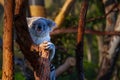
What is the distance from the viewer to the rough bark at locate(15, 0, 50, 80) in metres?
2.57

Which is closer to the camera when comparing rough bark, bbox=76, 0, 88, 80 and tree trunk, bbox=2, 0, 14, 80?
tree trunk, bbox=2, 0, 14, 80

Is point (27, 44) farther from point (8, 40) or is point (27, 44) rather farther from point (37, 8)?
point (37, 8)

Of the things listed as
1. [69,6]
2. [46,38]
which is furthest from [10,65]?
[69,6]

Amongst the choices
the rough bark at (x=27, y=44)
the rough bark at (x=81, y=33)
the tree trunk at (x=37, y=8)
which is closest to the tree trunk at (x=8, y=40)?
the rough bark at (x=27, y=44)

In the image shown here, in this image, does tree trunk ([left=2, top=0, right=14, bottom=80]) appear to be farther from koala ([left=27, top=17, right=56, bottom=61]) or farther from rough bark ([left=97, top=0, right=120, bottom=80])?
rough bark ([left=97, top=0, right=120, bottom=80])

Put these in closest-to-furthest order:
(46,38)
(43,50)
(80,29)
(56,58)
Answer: (43,50) < (46,38) < (80,29) < (56,58)

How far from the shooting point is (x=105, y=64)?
262 inches

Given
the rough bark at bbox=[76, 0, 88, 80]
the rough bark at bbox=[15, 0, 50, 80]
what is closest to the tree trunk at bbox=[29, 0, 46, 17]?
the rough bark at bbox=[76, 0, 88, 80]

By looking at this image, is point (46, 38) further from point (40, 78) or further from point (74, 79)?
point (74, 79)

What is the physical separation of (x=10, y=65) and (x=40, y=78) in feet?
1.02

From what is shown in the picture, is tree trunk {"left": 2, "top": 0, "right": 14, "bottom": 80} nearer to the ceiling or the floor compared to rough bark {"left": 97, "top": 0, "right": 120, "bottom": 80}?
nearer to the ceiling

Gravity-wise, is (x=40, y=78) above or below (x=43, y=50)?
below

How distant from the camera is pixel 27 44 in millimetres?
2605

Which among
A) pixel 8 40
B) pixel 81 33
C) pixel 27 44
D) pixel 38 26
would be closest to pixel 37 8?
pixel 81 33
